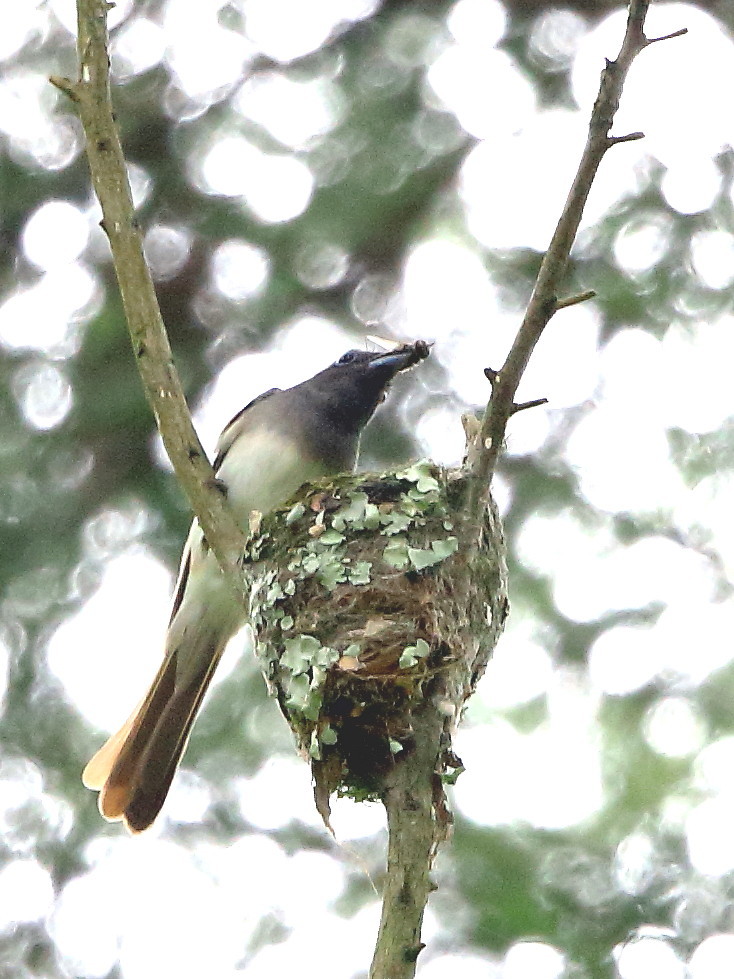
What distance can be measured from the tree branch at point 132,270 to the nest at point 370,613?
295 mm

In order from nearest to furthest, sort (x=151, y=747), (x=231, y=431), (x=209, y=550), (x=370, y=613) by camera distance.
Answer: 1. (x=370, y=613)
2. (x=209, y=550)
3. (x=151, y=747)
4. (x=231, y=431)

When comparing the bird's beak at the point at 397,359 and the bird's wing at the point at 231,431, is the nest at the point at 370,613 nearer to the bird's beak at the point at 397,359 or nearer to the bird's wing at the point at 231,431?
the bird's wing at the point at 231,431

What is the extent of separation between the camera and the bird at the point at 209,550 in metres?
4.69

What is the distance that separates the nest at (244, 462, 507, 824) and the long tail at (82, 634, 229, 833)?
1081mm

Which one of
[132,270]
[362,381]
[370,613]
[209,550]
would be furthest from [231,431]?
[370,613]

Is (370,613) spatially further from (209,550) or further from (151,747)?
(151,747)

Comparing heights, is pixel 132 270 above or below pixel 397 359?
below

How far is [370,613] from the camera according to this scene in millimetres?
3660

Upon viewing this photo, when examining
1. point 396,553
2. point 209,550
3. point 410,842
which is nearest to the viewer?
point 410,842

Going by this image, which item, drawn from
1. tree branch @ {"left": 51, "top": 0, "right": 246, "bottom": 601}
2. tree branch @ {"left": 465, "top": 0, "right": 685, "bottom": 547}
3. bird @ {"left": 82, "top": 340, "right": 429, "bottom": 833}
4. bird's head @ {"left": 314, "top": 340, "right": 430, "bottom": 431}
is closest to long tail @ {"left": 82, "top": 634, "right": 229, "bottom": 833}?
bird @ {"left": 82, "top": 340, "right": 429, "bottom": 833}

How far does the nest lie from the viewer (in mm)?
3447

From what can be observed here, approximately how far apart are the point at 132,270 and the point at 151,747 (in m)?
1.81

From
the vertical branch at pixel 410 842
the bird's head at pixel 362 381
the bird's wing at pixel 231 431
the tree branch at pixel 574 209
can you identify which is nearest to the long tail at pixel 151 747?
the bird's wing at pixel 231 431

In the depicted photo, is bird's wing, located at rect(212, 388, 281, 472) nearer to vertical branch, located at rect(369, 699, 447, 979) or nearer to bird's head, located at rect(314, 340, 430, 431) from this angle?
bird's head, located at rect(314, 340, 430, 431)
